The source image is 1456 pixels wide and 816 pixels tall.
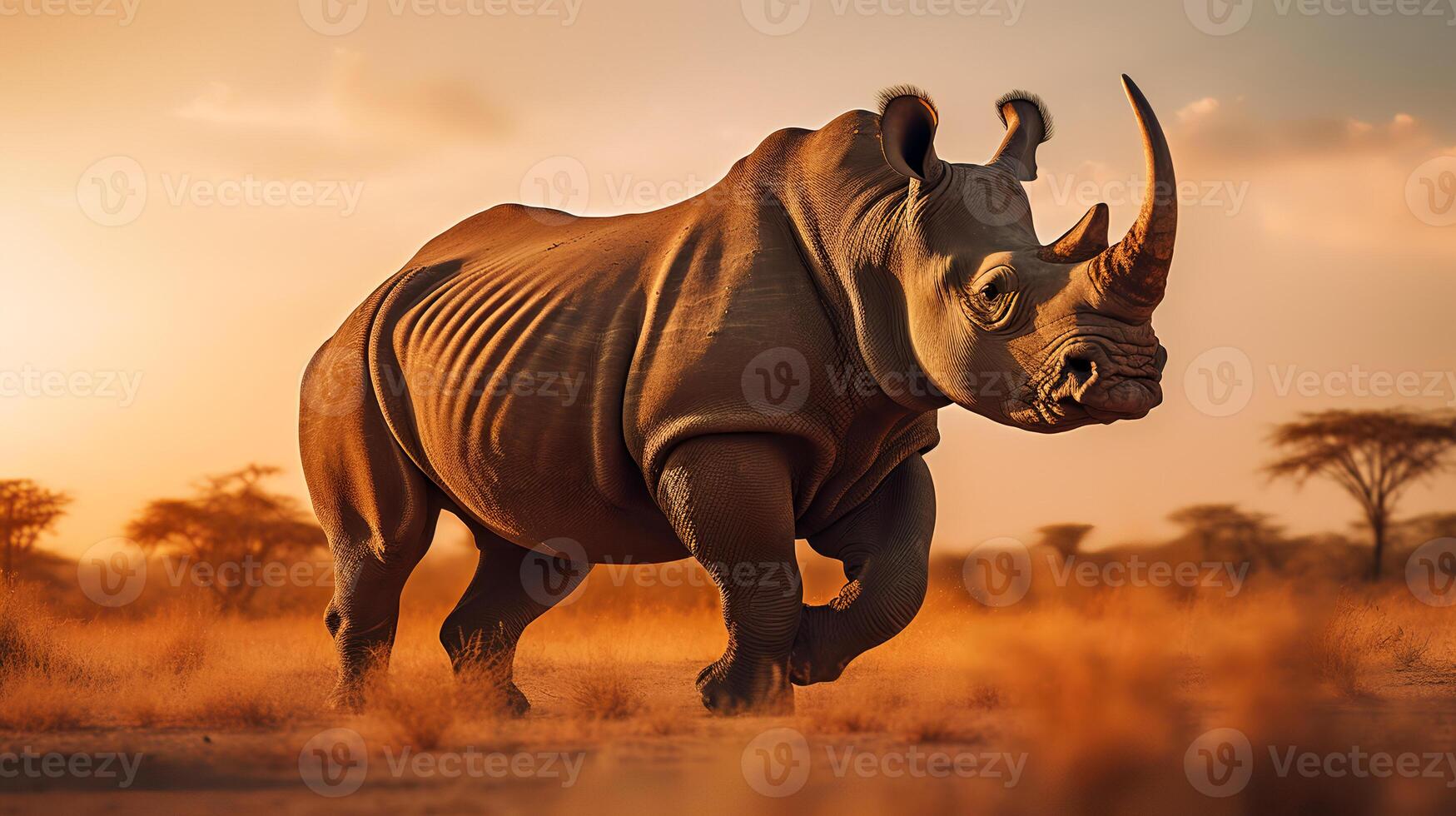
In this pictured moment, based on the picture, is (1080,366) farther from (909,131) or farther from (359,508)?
(359,508)

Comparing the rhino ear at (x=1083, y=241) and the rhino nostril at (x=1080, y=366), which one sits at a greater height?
the rhino ear at (x=1083, y=241)

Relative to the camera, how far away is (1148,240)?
5.69 meters

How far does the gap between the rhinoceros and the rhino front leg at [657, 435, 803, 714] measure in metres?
0.01

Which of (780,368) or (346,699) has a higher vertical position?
(780,368)

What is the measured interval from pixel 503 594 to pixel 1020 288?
3874 mm

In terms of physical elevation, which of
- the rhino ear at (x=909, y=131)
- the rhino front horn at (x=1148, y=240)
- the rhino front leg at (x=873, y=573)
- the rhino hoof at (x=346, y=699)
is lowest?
the rhino hoof at (x=346, y=699)

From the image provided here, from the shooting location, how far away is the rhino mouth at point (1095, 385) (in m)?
5.76

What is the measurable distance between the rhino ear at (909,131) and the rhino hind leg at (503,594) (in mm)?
3216

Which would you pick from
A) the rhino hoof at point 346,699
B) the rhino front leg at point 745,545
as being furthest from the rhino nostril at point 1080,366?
the rhino hoof at point 346,699

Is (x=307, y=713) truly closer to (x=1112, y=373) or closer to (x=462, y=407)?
(x=462, y=407)

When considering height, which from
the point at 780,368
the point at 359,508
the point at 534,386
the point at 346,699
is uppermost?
the point at 780,368

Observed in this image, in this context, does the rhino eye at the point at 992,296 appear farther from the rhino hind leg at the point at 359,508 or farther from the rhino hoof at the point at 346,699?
the rhino hoof at the point at 346,699

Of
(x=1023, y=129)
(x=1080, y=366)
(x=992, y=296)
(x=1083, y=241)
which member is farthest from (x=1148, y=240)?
(x=1023, y=129)

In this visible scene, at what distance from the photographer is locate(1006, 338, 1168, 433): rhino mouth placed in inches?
227
